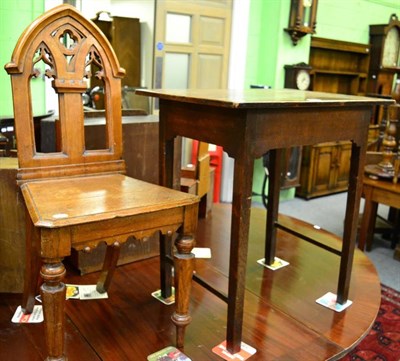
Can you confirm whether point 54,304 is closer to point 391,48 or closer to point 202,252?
point 202,252

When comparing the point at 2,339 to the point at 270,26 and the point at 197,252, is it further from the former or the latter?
the point at 270,26

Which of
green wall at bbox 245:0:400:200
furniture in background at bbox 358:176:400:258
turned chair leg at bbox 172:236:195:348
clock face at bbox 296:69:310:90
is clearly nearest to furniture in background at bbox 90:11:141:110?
green wall at bbox 245:0:400:200

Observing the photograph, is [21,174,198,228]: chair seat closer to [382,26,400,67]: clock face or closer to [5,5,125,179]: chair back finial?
[5,5,125,179]: chair back finial

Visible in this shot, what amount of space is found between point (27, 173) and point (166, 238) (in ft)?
1.82

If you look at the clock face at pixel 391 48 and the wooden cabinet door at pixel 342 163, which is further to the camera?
the clock face at pixel 391 48

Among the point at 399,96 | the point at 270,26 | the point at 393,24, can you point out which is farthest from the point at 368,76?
the point at 399,96

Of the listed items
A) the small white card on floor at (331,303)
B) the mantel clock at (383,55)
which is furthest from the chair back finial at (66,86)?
the mantel clock at (383,55)

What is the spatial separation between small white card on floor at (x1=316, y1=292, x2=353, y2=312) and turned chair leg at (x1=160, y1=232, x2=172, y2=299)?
2.02 feet

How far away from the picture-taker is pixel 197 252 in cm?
217

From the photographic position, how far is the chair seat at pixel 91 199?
3.78ft

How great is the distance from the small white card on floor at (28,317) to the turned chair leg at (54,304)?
0.45 metres

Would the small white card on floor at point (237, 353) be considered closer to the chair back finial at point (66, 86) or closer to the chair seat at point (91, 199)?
the chair seat at point (91, 199)

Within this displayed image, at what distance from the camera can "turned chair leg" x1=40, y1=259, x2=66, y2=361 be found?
110cm

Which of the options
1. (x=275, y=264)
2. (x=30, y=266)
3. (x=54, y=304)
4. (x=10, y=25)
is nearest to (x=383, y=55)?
(x=275, y=264)
